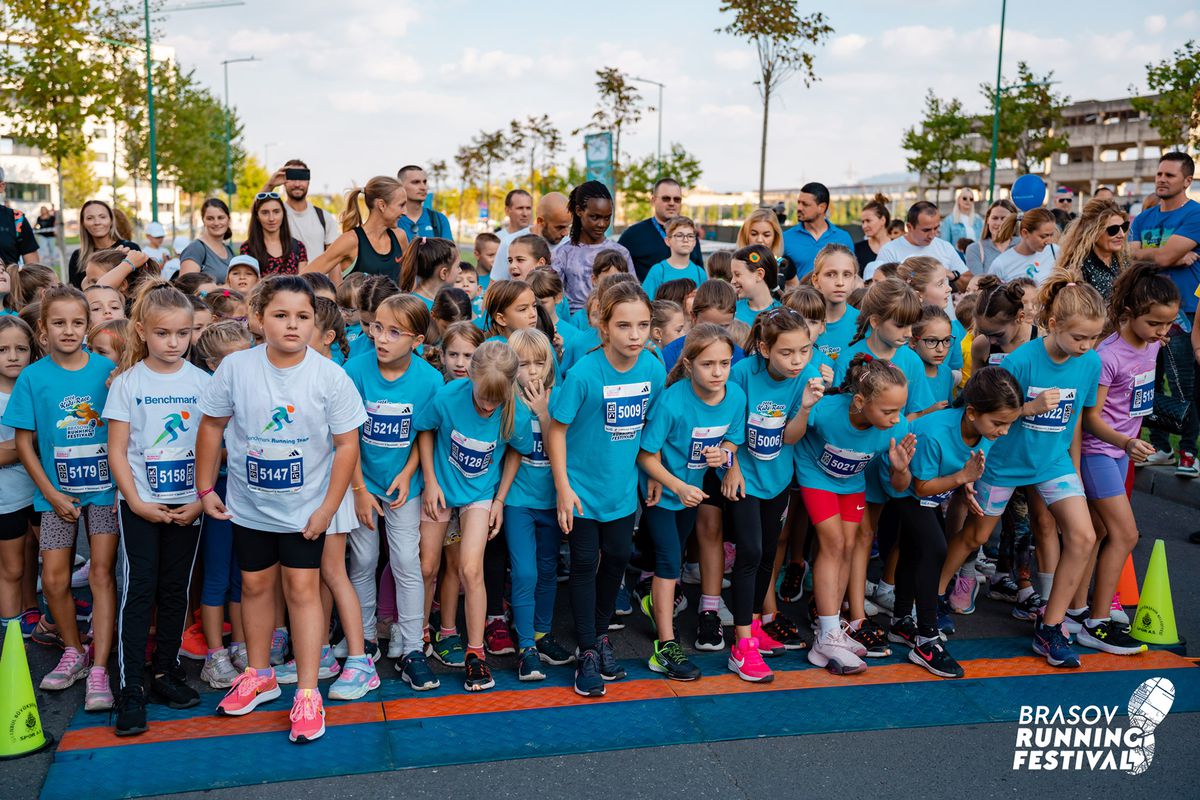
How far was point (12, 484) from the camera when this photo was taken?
441 cm

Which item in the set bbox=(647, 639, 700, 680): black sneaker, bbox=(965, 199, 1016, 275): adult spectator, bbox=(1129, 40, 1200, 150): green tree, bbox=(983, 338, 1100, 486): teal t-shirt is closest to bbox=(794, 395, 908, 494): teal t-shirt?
bbox=(983, 338, 1100, 486): teal t-shirt

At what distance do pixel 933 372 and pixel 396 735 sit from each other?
3.33 meters

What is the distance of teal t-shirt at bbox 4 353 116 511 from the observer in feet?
13.7

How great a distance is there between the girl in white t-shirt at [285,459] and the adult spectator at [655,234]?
391 cm

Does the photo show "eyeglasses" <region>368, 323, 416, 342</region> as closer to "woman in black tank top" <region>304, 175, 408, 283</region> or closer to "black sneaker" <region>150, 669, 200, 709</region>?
"black sneaker" <region>150, 669, 200, 709</region>

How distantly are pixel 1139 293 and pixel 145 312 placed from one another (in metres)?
4.65

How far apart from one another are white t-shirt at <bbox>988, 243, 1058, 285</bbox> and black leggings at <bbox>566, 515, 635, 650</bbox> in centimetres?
448

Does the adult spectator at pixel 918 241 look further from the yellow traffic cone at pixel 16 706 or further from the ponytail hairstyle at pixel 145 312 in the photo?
the yellow traffic cone at pixel 16 706

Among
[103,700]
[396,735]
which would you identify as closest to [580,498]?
[396,735]

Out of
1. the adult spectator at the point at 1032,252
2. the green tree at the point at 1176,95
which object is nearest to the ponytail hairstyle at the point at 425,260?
the adult spectator at the point at 1032,252

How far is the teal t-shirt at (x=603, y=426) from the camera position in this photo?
4.37 m

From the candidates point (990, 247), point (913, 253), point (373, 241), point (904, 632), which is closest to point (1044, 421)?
point (904, 632)

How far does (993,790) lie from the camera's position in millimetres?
3557

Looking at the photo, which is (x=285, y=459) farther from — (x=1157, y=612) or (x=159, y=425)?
(x=1157, y=612)
